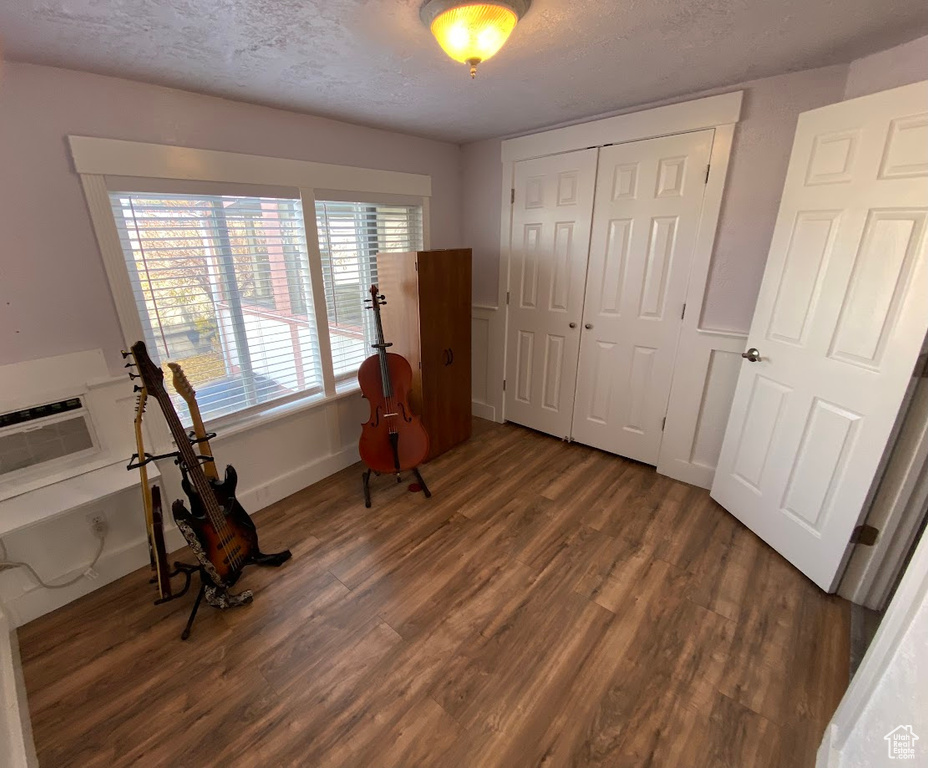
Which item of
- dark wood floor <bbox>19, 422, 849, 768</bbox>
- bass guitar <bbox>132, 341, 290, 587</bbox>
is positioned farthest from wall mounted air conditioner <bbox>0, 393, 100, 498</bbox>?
dark wood floor <bbox>19, 422, 849, 768</bbox>

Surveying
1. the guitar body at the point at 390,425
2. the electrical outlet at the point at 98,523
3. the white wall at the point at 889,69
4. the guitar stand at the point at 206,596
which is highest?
the white wall at the point at 889,69

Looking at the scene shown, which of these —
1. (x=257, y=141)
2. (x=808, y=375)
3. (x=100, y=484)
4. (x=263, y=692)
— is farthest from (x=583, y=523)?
(x=257, y=141)

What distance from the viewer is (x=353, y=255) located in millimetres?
2619

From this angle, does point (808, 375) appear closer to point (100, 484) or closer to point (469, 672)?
point (469, 672)

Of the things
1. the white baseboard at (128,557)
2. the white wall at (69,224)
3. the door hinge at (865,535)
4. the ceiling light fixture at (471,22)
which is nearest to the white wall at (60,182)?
the white wall at (69,224)

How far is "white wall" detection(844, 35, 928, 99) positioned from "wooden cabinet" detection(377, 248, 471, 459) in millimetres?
1976

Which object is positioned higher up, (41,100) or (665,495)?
(41,100)

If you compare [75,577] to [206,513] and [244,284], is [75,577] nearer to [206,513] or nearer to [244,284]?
[206,513]

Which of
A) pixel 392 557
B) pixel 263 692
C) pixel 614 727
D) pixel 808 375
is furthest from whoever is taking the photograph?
pixel 392 557

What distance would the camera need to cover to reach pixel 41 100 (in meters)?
1.48

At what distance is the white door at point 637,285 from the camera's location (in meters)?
2.27

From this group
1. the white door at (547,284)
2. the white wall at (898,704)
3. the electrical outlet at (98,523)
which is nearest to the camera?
the white wall at (898,704)

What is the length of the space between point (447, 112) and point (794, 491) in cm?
264

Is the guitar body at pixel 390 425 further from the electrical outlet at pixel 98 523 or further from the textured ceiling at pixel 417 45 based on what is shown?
the textured ceiling at pixel 417 45
